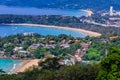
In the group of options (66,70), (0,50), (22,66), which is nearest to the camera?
(66,70)

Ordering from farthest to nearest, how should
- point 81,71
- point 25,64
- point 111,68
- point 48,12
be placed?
point 48,12 → point 25,64 → point 81,71 → point 111,68

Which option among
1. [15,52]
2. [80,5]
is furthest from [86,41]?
[80,5]

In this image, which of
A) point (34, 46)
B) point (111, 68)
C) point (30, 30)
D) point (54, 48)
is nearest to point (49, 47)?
point (54, 48)

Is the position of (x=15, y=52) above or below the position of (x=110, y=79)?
below

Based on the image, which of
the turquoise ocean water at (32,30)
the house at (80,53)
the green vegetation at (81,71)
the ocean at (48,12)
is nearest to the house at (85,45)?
the house at (80,53)

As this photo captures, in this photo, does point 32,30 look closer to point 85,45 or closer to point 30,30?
point 30,30

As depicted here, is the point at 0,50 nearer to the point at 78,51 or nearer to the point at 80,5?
the point at 78,51

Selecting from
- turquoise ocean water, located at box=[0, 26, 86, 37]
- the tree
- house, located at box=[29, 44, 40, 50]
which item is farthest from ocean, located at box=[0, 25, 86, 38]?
the tree

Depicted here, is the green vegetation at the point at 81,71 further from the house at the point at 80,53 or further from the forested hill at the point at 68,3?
the forested hill at the point at 68,3
